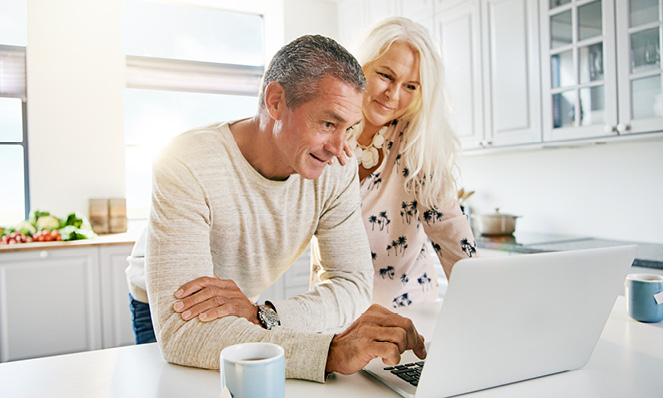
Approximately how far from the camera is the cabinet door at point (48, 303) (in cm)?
286

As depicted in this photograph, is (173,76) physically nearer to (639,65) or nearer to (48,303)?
(48,303)

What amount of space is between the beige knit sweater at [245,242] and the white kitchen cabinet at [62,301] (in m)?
2.13

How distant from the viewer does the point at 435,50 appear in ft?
4.70

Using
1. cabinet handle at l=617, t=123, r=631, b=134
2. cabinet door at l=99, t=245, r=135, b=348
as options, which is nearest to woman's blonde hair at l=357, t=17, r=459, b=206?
cabinet handle at l=617, t=123, r=631, b=134

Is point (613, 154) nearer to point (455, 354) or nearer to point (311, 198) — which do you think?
point (311, 198)

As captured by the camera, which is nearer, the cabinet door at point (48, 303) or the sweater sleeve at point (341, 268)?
the sweater sleeve at point (341, 268)

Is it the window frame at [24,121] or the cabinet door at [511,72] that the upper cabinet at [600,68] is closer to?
the cabinet door at [511,72]

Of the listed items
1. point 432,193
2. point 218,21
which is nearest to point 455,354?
point 432,193

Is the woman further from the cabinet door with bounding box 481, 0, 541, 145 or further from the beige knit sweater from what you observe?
the cabinet door with bounding box 481, 0, 541, 145

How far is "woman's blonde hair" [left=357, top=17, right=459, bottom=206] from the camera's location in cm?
140

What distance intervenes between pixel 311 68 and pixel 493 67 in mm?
2184

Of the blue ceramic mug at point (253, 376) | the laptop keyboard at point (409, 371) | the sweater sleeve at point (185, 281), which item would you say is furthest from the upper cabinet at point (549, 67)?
the blue ceramic mug at point (253, 376)

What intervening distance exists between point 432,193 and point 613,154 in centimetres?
166

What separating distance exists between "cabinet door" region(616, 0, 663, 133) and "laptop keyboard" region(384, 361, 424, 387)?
1865mm
